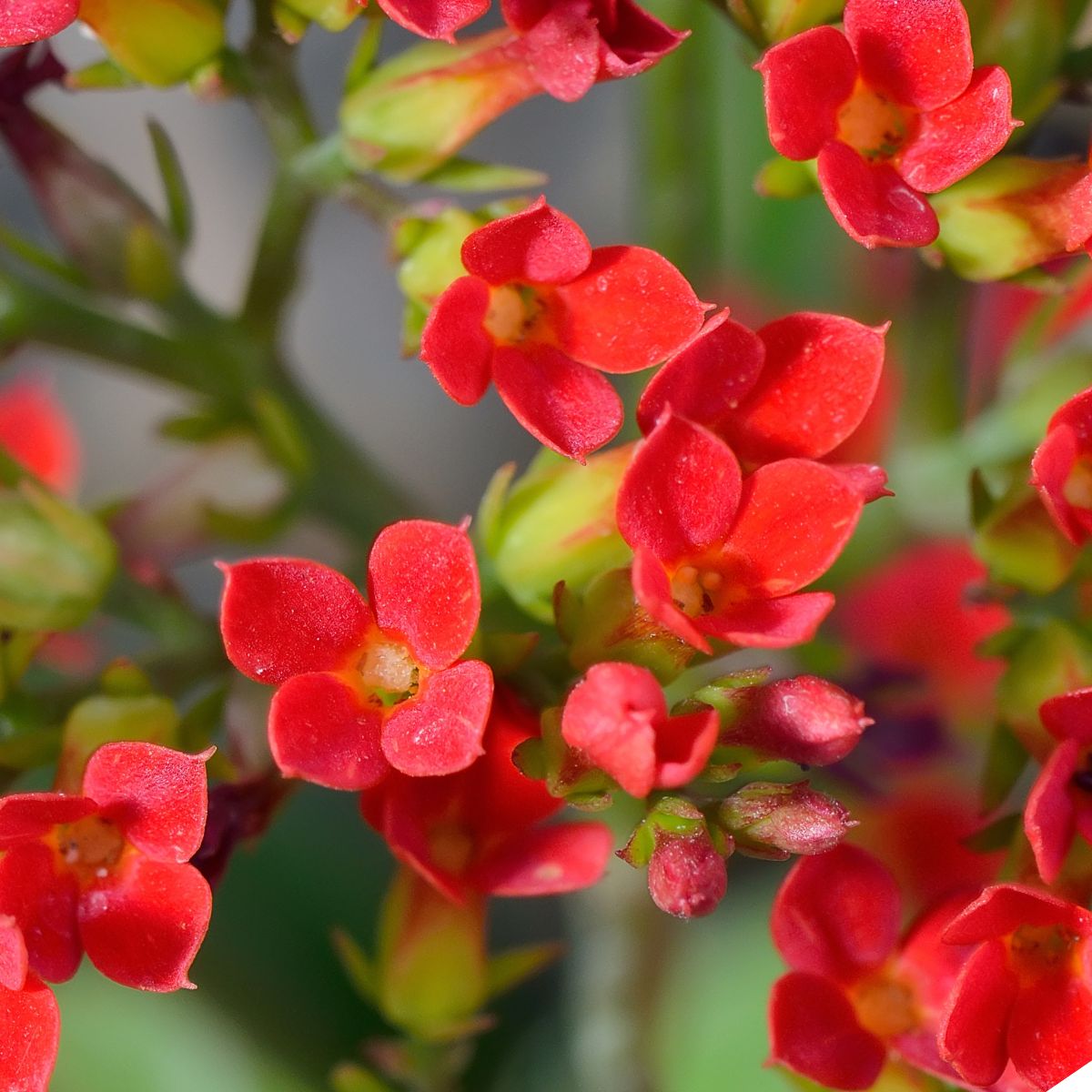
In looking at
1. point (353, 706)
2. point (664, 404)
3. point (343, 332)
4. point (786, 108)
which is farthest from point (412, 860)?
point (343, 332)

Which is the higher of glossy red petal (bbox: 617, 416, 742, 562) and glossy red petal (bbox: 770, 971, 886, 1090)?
glossy red petal (bbox: 617, 416, 742, 562)

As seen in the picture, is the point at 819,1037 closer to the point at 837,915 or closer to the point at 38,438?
the point at 837,915

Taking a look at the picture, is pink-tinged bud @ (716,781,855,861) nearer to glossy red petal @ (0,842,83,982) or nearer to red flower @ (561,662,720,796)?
red flower @ (561,662,720,796)

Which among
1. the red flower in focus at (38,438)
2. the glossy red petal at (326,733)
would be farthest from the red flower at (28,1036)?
the red flower in focus at (38,438)

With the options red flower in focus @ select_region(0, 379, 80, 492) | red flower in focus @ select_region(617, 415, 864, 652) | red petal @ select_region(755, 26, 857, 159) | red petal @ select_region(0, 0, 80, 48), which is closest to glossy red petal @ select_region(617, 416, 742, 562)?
red flower in focus @ select_region(617, 415, 864, 652)

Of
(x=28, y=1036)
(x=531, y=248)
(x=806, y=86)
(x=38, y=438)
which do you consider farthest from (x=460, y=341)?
(x=38, y=438)

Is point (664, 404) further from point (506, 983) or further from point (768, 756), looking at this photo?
point (506, 983)
